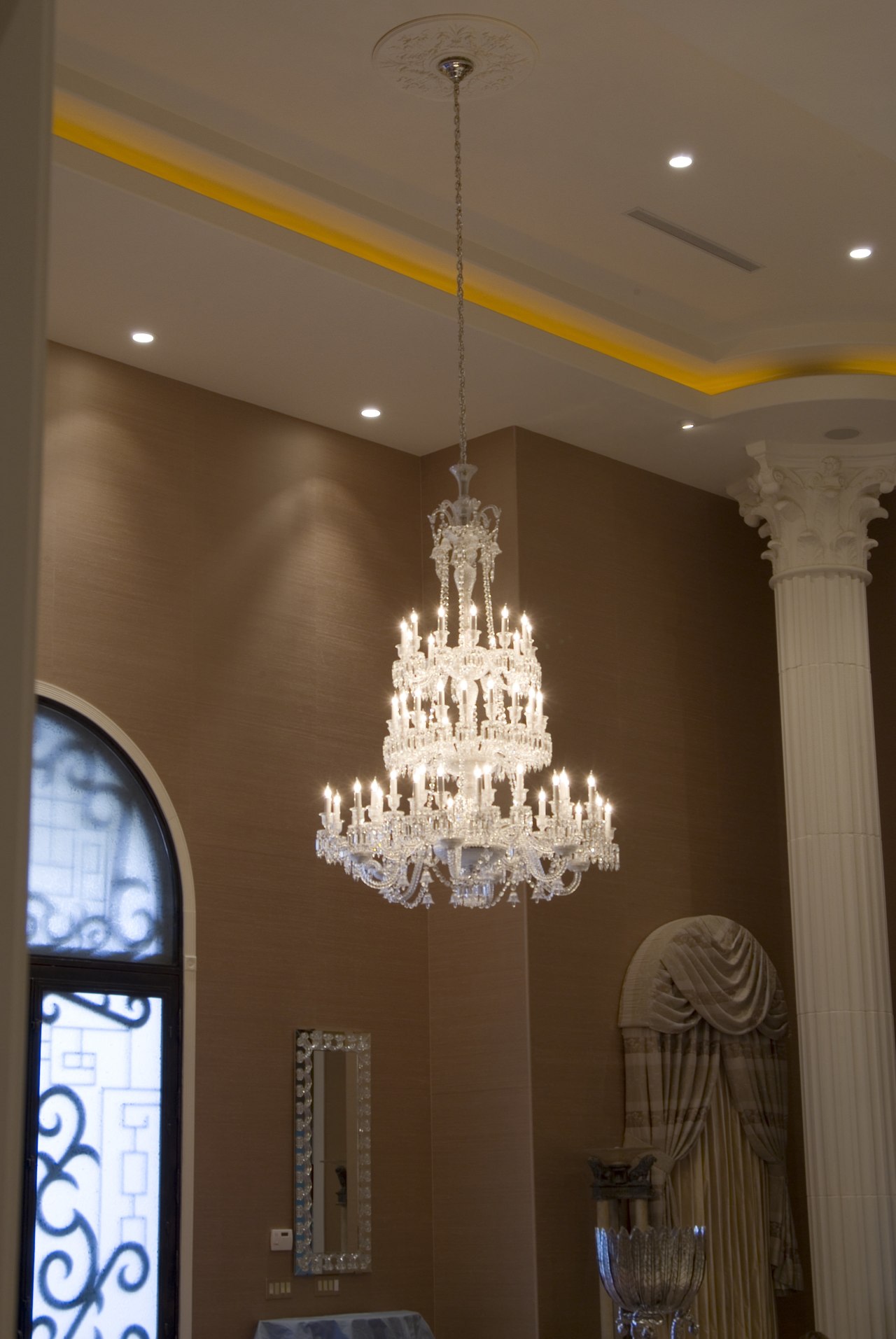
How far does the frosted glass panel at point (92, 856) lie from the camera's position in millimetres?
7207

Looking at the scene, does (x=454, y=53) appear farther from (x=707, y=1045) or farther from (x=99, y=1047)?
(x=707, y=1045)

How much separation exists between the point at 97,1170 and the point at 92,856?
1397 mm

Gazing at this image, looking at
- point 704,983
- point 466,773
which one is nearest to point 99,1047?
point 466,773

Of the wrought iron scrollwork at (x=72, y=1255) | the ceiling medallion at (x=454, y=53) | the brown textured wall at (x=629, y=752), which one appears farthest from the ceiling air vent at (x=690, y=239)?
the wrought iron scrollwork at (x=72, y=1255)

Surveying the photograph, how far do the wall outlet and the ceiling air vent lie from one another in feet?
17.8

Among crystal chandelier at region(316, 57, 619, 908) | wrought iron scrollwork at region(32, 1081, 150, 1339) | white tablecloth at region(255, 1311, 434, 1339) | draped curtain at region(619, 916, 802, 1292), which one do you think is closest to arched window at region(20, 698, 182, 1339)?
wrought iron scrollwork at region(32, 1081, 150, 1339)

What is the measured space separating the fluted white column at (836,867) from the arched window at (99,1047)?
3.61m

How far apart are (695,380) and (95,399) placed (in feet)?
11.6

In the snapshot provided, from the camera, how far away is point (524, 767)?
635 centimetres

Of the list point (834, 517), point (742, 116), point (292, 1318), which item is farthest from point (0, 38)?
point (834, 517)

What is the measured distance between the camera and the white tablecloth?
24.5 ft

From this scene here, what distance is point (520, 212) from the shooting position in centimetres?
788

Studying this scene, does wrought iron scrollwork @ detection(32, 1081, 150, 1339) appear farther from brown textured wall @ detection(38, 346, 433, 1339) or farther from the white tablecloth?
the white tablecloth

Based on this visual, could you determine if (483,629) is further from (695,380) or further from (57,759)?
(57,759)
